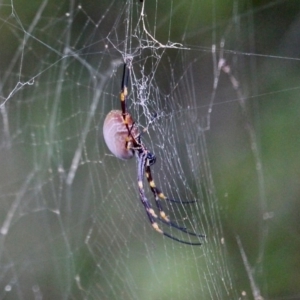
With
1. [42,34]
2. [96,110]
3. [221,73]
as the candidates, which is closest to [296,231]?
[221,73]

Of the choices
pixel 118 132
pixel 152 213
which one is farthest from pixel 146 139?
pixel 118 132

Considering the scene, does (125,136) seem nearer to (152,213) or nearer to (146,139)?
(152,213)

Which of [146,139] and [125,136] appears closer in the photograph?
[125,136]

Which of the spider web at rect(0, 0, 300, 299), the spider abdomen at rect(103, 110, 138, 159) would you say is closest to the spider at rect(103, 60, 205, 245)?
the spider abdomen at rect(103, 110, 138, 159)

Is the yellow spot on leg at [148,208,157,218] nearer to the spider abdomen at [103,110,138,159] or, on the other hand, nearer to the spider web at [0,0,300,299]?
the spider abdomen at [103,110,138,159]

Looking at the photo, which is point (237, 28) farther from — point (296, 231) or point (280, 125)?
point (296, 231)

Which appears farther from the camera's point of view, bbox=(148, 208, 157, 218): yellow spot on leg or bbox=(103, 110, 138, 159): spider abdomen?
bbox=(148, 208, 157, 218): yellow spot on leg
